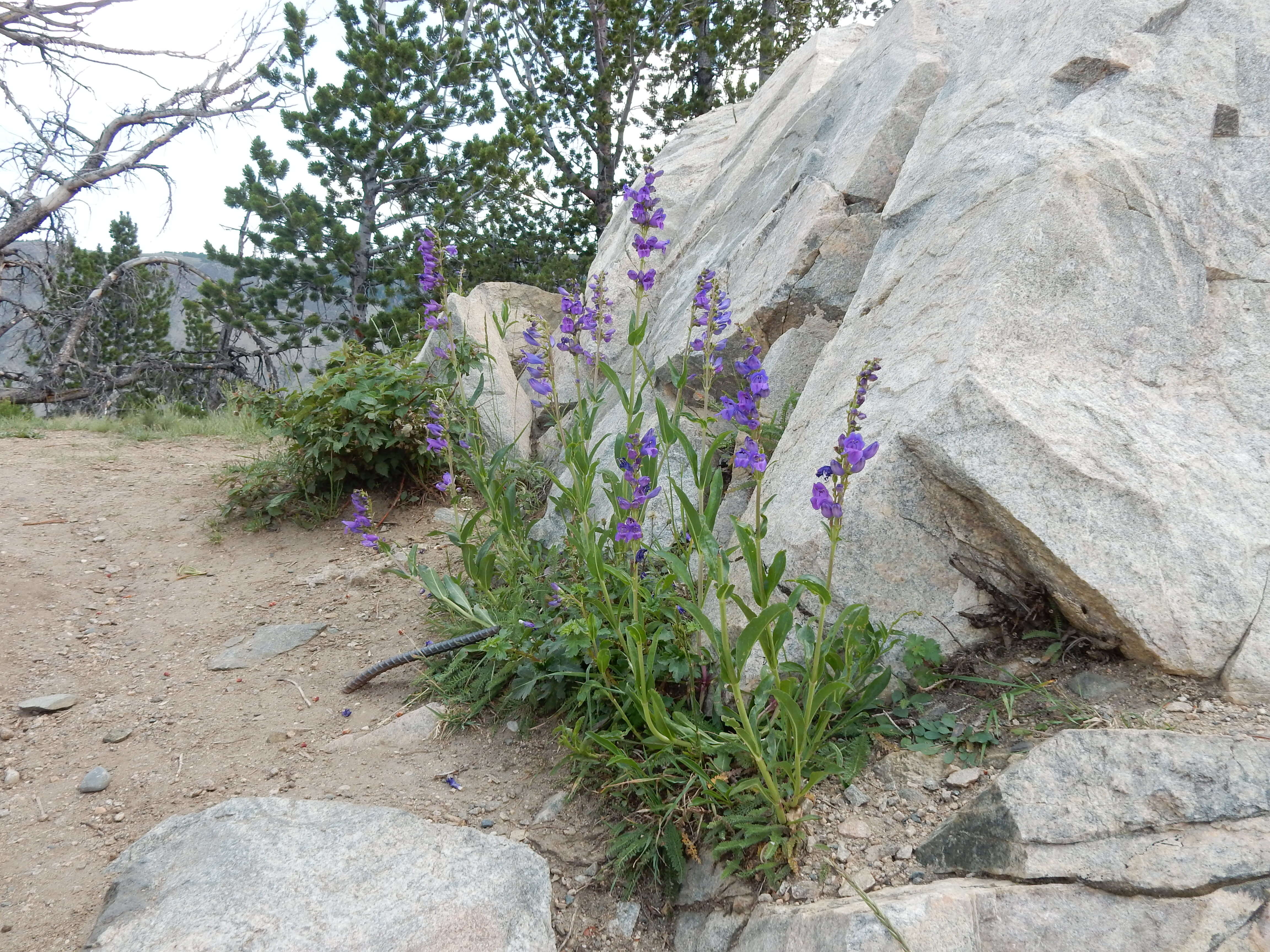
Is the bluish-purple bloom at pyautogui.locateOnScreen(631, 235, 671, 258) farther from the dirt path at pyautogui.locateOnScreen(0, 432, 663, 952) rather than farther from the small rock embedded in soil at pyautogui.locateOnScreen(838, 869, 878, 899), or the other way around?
the small rock embedded in soil at pyautogui.locateOnScreen(838, 869, 878, 899)

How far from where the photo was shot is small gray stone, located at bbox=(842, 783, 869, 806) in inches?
83.7

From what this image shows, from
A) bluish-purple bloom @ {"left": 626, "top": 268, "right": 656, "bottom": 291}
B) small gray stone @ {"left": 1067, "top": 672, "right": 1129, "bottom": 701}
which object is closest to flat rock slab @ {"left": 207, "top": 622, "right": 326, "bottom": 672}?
bluish-purple bloom @ {"left": 626, "top": 268, "right": 656, "bottom": 291}

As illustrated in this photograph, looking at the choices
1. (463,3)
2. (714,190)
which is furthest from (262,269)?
(714,190)

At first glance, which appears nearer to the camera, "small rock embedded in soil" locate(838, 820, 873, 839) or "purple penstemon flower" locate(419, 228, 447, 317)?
"small rock embedded in soil" locate(838, 820, 873, 839)

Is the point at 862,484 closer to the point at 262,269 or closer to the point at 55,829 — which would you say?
the point at 55,829

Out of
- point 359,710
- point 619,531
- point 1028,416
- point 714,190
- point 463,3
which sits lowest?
point 359,710

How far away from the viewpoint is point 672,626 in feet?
8.85

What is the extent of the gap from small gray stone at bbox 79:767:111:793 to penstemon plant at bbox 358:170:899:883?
114 centimetres

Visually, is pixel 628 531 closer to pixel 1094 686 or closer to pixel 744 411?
pixel 744 411

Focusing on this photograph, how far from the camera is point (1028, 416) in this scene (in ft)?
7.43

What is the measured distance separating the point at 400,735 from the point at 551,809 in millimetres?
730

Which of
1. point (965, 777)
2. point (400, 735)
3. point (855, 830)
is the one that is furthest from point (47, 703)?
point (965, 777)

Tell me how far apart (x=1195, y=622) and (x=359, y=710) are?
285 cm

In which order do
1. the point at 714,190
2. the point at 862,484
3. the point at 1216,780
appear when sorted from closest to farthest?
the point at 1216,780 < the point at 862,484 < the point at 714,190
